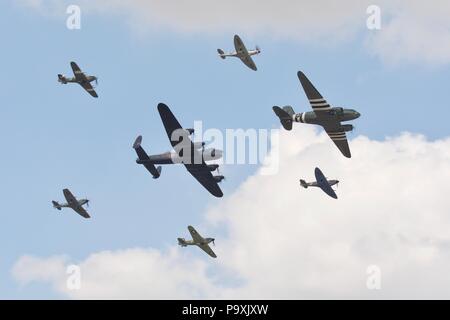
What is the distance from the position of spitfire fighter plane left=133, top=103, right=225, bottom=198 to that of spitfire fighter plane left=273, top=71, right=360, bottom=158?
8659 mm

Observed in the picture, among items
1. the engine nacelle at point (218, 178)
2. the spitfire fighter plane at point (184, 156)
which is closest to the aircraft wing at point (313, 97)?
the spitfire fighter plane at point (184, 156)

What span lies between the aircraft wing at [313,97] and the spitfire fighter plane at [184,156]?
995 centimetres

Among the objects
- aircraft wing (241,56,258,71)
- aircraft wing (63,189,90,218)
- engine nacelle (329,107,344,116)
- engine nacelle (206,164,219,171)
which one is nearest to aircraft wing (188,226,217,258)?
engine nacelle (206,164,219,171)

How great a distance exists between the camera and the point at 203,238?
8706 centimetres

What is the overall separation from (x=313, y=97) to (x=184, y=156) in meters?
13.1

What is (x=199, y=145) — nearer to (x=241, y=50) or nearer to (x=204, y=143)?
(x=204, y=143)

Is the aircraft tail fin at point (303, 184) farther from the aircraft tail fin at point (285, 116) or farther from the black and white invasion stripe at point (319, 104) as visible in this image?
the black and white invasion stripe at point (319, 104)

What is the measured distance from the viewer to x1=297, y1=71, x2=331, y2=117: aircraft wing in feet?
233

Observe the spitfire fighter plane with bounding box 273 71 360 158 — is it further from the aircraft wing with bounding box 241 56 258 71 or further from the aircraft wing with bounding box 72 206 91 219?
the aircraft wing with bounding box 72 206 91 219

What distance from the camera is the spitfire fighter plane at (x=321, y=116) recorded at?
69.9m
